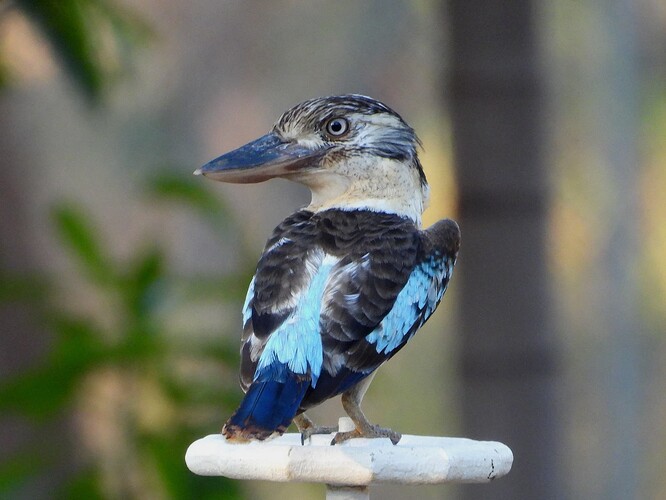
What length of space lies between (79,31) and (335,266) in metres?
2.18

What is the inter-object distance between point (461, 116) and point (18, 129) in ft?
9.02

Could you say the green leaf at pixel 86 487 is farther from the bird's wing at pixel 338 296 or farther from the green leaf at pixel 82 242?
the bird's wing at pixel 338 296

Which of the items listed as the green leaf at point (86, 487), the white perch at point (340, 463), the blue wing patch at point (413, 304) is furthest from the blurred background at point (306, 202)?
the white perch at point (340, 463)

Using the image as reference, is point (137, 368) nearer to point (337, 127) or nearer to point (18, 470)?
point (18, 470)

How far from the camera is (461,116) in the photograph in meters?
4.20

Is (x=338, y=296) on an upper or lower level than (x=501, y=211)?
lower

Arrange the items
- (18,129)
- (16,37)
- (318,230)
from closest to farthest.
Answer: (318,230) → (18,129) → (16,37)

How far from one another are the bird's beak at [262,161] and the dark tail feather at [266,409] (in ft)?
1.50

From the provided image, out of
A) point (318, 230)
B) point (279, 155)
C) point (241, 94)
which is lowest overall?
point (318, 230)

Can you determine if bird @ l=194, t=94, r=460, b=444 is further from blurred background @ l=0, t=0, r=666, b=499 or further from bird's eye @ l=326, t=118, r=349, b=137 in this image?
blurred background @ l=0, t=0, r=666, b=499

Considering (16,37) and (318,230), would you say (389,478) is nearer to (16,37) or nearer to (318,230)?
(318,230)

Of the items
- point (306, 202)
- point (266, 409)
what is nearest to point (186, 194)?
point (266, 409)

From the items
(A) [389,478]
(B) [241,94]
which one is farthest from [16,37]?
(A) [389,478]

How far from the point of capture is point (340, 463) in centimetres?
188
